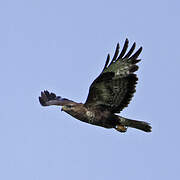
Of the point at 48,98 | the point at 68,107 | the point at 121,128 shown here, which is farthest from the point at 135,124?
the point at 48,98

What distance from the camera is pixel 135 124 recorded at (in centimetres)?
1212

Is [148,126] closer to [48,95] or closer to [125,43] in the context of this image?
[125,43]

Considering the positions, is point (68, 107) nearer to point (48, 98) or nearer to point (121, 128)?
point (121, 128)

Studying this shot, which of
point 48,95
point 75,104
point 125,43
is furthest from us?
point 48,95

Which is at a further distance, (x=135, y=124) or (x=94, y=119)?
(x=135, y=124)

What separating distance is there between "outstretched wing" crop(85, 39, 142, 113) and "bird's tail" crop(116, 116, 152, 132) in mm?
362

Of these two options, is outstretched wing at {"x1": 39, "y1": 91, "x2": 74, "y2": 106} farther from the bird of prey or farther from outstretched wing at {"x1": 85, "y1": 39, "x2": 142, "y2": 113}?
outstretched wing at {"x1": 85, "y1": 39, "x2": 142, "y2": 113}

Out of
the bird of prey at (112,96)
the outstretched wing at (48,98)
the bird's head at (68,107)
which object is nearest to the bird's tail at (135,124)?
the bird of prey at (112,96)

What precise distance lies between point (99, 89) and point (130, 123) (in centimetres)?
112

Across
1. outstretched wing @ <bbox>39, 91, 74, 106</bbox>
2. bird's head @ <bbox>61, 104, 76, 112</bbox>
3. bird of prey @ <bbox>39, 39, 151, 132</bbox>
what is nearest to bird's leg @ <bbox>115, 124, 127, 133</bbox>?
bird of prey @ <bbox>39, 39, 151, 132</bbox>

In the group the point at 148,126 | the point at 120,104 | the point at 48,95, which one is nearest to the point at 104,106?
the point at 120,104

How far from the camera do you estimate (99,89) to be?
464 inches

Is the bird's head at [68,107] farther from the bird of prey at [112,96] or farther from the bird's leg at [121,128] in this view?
the bird's leg at [121,128]

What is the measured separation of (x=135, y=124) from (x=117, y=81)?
3.74 feet
